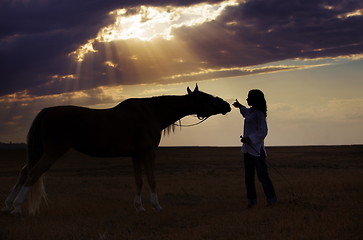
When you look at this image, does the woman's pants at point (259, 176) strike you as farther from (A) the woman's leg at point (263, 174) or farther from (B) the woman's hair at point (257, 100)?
(B) the woman's hair at point (257, 100)

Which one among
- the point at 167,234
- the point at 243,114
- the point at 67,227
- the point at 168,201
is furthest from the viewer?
the point at 168,201

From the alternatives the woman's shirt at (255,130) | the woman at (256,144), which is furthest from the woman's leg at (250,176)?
the woman's shirt at (255,130)

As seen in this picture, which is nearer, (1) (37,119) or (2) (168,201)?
(1) (37,119)

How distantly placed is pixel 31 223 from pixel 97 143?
2.17m

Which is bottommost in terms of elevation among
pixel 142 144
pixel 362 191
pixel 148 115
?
pixel 362 191

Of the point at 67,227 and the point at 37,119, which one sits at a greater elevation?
the point at 37,119

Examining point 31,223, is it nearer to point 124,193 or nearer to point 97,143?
point 97,143

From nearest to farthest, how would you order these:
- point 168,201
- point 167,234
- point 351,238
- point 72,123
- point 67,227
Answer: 1. point 351,238
2. point 167,234
3. point 67,227
4. point 72,123
5. point 168,201

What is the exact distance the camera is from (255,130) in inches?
381

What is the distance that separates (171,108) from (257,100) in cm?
229

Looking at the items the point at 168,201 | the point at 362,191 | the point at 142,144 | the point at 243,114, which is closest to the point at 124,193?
the point at 168,201

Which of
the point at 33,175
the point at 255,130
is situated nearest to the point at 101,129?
the point at 33,175

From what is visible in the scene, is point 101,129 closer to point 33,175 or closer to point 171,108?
point 33,175

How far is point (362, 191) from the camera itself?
1255 cm
